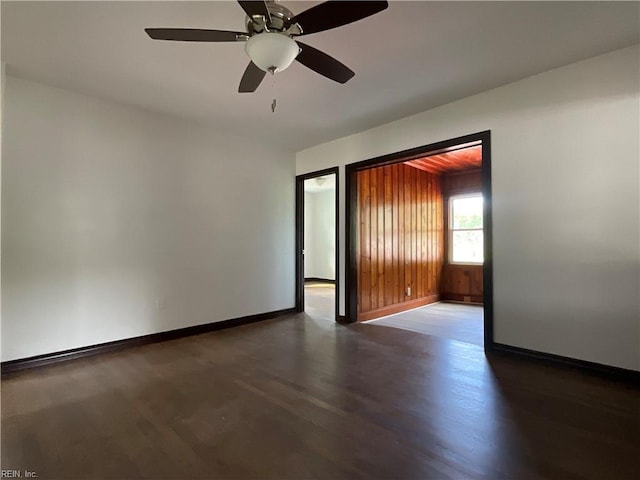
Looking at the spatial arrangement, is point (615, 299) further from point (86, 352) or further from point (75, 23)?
point (86, 352)

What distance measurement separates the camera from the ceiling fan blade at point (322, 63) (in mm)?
1905

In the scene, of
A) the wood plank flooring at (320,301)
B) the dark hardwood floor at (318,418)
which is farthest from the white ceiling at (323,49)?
the wood plank flooring at (320,301)

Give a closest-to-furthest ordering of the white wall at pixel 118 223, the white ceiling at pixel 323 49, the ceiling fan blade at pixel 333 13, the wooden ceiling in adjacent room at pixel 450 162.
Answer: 1. the ceiling fan blade at pixel 333 13
2. the white ceiling at pixel 323 49
3. the white wall at pixel 118 223
4. the wooden ceiling in adjacent room at pixel 450 162

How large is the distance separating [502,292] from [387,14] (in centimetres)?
260

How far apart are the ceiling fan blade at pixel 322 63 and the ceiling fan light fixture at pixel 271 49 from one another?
0.12 m

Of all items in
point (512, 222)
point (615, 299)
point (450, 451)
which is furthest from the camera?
point (512, 222)

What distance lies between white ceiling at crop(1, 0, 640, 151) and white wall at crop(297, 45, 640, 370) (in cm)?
23

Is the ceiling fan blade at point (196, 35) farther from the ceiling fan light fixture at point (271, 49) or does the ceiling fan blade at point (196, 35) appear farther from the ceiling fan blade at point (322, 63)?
the ceiling fan blade at point (322, 63)

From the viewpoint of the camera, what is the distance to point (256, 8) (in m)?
1.54

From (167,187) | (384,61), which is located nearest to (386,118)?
(384,61)

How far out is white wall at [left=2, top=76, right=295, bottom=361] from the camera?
287cm

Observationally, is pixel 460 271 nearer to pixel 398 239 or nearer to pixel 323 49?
pixel 398 239

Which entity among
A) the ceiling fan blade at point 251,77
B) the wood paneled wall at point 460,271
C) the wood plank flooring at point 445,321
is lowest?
the wood plank flooring at point 445,321

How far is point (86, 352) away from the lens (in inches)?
124
